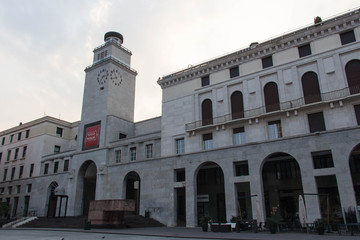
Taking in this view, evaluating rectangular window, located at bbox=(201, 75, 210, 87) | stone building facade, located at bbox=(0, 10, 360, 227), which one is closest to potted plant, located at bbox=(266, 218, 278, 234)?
stone building facade, located at bbox=(0, 10, 360, 227)

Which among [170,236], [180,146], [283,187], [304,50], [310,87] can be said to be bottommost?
[170,236]

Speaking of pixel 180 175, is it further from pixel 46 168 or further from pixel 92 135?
pixel 46 168

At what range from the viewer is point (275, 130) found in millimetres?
27281

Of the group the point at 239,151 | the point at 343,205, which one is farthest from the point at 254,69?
the point at 343,205

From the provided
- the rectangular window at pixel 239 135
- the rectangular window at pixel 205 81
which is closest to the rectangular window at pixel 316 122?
the rectangular window at pixel 239 135

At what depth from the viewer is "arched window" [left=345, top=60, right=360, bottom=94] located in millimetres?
24089

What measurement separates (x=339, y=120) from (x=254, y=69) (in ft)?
31.9

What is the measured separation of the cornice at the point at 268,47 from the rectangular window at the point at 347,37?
17.9 inches

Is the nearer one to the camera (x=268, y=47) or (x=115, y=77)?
(x=268, y=47)

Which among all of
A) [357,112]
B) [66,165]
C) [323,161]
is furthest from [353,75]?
[66,165]

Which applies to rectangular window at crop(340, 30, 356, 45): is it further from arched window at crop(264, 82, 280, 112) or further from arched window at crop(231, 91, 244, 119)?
arched window at crop(231, 91, 244, 119)

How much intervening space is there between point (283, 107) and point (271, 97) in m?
1.91

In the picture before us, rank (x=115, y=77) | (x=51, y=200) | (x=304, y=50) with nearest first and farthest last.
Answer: (x=304, y=50) < (x=115, y=77) < (x=51, y=200)

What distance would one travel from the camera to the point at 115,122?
134ft
